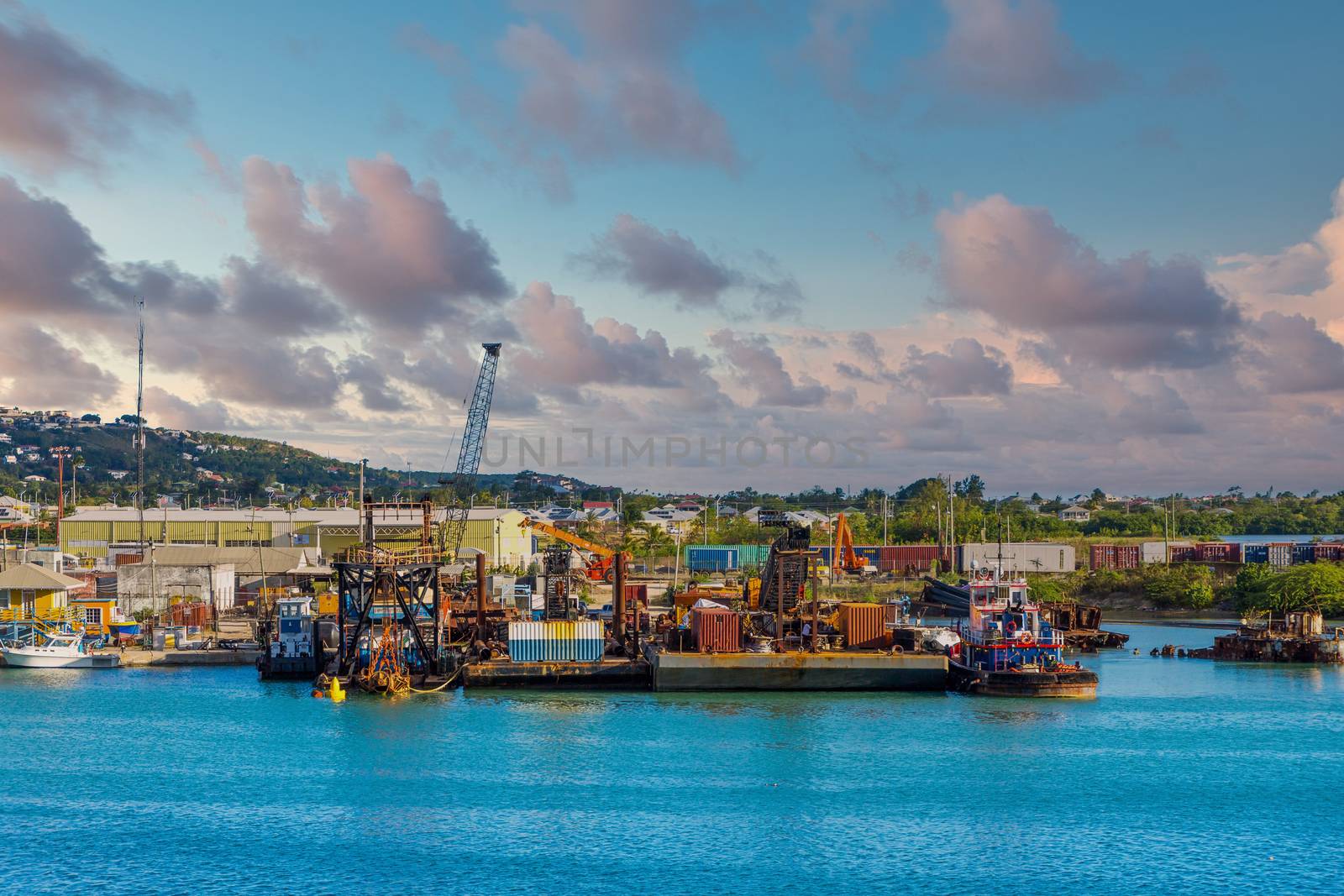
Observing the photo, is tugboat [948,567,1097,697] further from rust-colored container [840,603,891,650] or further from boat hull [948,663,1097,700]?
rust-colored container [840,603,891,650]

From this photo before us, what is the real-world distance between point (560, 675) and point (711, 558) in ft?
277

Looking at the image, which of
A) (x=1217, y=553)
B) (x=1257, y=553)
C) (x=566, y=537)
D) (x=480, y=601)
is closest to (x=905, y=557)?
(x=1217, y=553)

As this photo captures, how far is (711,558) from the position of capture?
15138 cm

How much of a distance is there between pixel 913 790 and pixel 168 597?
6541 cm

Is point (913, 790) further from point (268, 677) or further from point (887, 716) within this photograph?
point (268, 677)

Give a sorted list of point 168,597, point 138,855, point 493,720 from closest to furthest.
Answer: point 138,855 < point 493,720 < point 168,597

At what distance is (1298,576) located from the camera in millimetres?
109375

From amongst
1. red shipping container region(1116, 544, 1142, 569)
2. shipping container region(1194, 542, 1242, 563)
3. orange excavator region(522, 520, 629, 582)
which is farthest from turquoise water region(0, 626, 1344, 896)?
shipping container region(1194, 542, 1242, 563)

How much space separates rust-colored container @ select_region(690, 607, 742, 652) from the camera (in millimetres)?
67625

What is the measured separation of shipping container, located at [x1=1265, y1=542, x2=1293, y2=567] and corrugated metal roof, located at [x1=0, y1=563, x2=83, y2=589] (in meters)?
122

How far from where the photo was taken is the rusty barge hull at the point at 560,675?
6738 centimetres

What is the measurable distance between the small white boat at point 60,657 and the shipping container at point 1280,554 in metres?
121

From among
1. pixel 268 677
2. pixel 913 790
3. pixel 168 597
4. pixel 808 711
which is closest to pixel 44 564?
pixel 168 597

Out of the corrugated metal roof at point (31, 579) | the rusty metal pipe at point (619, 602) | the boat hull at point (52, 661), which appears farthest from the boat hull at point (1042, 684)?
the corrugated metal roof at point (31, 579)
